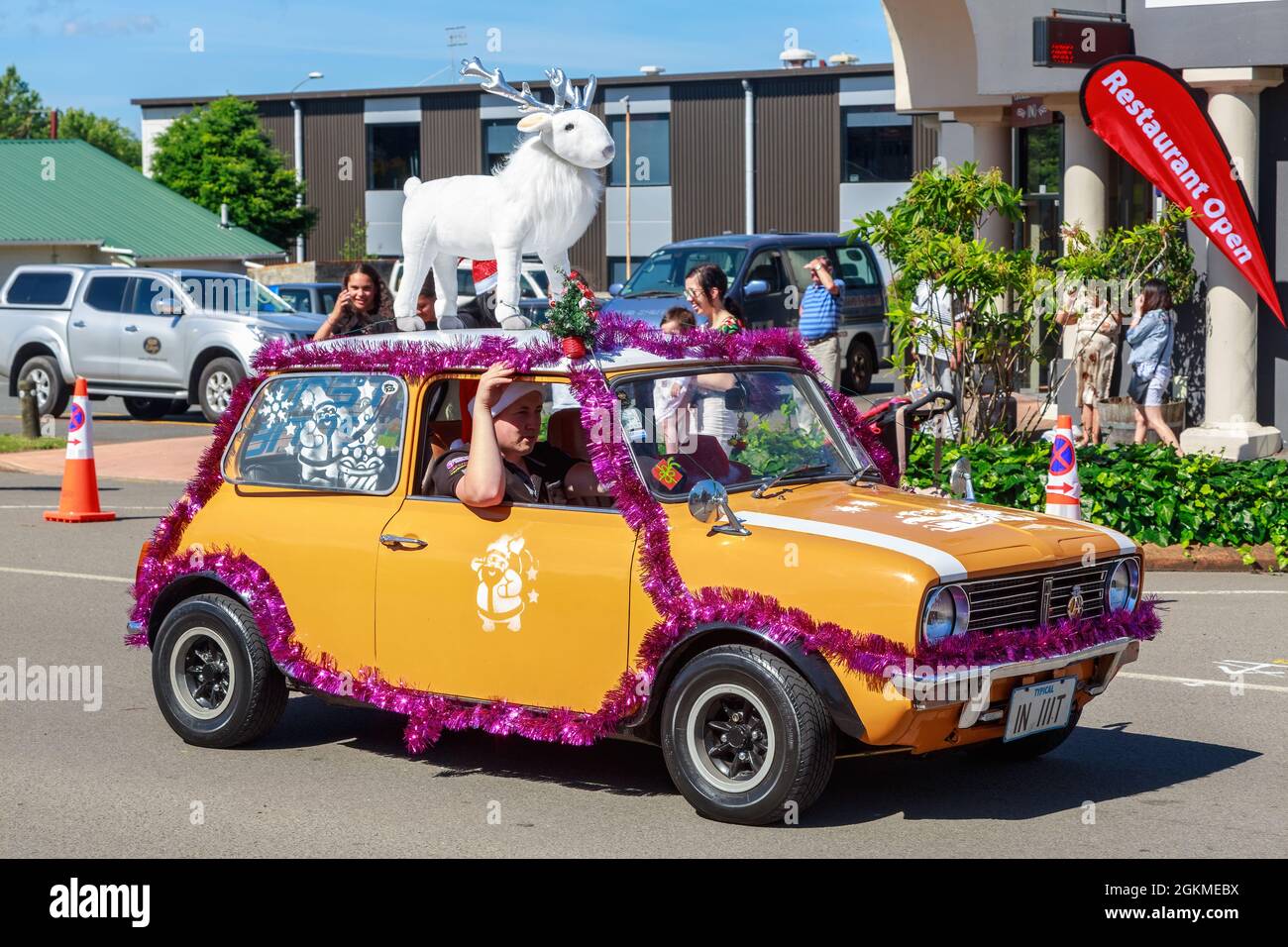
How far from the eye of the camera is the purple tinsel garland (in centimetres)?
612

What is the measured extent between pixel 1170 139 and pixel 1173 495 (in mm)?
5584

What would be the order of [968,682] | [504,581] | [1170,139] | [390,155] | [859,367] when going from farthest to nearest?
[390,155] → [859,367] → [1170,139] → [504,581] → [968,682]

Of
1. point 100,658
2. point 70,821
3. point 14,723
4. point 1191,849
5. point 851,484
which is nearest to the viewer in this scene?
point 1191,849

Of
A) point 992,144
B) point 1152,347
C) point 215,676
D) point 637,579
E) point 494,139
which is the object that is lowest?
point 215,676

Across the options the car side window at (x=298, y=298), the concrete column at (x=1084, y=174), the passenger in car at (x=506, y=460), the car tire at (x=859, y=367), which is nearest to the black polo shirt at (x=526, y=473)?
the passenger in car at (x=506, y=460)

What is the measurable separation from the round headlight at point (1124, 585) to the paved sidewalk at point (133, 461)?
13063mm

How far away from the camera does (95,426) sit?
24.2 m

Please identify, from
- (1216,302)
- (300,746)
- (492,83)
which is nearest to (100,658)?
(300,746)

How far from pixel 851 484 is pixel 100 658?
459 centimetres

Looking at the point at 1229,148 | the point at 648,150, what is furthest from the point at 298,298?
the point at 648,150

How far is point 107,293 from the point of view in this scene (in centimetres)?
2422

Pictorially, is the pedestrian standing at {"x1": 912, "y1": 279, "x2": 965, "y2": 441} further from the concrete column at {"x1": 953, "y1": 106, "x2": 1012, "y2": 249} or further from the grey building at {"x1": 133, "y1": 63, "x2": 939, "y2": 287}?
the grey building at {"x1": 133, "y1": 63, "x2": 939, "y2": 287}

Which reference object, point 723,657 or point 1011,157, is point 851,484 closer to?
point 723,657

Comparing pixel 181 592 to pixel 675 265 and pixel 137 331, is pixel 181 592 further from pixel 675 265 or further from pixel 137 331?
pixel 675 265
